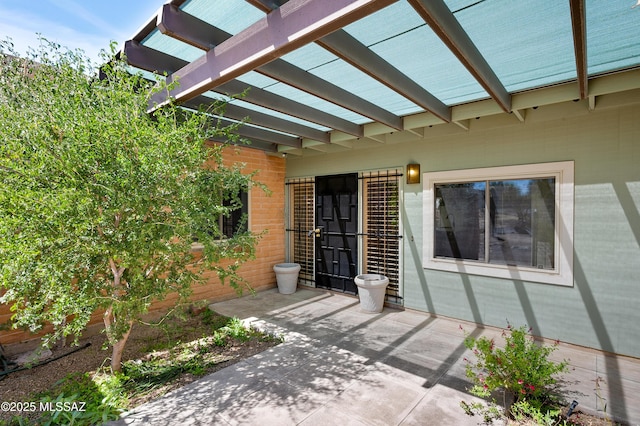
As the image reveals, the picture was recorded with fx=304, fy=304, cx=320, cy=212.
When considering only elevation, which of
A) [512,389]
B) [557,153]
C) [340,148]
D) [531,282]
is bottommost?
[512,389]

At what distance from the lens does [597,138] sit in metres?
3.39

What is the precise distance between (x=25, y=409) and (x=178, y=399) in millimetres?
1223

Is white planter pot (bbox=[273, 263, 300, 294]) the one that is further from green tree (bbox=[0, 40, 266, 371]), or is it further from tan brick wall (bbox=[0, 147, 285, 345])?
green tree (bbox=[0, 40, 266, 371])

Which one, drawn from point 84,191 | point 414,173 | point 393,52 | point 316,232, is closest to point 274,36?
point 393,52

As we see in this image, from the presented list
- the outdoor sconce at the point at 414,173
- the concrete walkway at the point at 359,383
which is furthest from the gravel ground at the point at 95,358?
the outdoor sconce at the point at 414,173

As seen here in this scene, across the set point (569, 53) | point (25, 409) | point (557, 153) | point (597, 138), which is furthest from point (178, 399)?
point (597, 138)

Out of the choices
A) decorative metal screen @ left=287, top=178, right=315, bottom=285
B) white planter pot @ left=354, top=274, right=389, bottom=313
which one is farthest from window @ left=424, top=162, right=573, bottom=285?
decorative metal screen @ left=287, top=178, right=315, bottom=285

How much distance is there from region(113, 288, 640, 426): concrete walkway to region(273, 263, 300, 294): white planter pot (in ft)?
5.65

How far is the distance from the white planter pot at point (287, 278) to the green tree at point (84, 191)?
3.16 meters

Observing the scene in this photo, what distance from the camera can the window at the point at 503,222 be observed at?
3600 millimetres

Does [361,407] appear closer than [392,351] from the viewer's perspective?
Yes

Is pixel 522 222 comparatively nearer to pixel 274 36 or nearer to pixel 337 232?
pixel 337 232

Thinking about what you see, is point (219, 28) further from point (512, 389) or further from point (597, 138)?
point (597, 138)

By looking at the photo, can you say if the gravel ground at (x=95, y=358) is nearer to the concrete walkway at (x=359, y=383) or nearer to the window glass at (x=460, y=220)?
the concrete walkway at (x=359, y=383)
